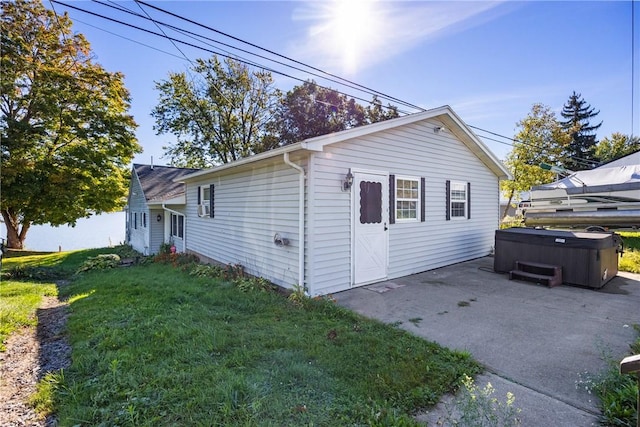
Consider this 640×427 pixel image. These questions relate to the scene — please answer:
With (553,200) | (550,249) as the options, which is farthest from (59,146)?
(553,200)

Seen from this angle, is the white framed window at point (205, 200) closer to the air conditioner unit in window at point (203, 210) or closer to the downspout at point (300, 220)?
the air conditioner unit in window at point (203, 210)

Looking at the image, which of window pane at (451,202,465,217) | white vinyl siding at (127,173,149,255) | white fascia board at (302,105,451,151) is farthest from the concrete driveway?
white vinyl siding at (127,173,149,255)

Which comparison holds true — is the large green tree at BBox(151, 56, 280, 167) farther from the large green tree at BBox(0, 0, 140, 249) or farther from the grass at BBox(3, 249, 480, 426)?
the grass at BBox(3, 249, 480, 426)

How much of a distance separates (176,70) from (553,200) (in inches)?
875

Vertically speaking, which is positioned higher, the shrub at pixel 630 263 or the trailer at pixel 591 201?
the trailer at pixel 591 201

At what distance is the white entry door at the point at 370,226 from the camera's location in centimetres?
591

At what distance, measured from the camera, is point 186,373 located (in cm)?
296

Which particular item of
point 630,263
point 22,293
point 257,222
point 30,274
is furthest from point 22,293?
point 630,263

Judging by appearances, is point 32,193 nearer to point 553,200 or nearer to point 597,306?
point 597,306

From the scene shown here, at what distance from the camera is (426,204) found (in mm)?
7273

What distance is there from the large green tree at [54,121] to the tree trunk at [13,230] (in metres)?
0.12

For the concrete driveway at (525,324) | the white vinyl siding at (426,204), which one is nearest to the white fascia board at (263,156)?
the white vinyl siding at (426,204)

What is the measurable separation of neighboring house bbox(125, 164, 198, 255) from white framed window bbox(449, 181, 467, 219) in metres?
8.90

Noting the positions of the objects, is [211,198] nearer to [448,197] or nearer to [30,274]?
[30,274]
